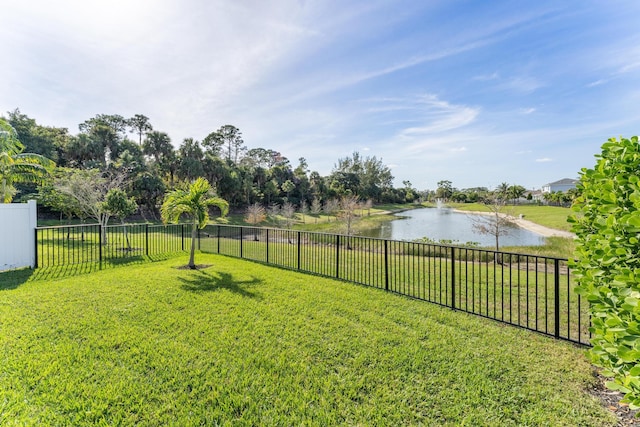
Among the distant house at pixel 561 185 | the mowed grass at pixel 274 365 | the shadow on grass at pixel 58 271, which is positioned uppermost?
the distant house at pixel 561 185

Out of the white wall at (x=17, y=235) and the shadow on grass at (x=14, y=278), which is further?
the white wall at (x=17, y=235)

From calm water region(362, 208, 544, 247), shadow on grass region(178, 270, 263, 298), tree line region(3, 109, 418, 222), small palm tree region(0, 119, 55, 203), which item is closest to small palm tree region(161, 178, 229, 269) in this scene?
shadow on grass region(178, 270, 263, 298)

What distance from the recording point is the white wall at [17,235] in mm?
5754

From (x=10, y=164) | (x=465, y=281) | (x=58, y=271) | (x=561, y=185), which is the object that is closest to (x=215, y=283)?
(x=58, y=271)

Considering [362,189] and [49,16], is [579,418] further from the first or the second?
[362,189]

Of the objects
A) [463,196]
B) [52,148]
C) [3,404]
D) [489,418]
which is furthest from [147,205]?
[463,196]

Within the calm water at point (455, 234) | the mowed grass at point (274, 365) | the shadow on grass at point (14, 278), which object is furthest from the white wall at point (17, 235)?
the calm water at point (455, 234)

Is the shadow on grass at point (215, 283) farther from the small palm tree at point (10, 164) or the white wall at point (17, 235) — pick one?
the small palm tree at point (10, 164)

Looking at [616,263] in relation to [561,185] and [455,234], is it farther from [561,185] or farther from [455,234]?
[561,185]

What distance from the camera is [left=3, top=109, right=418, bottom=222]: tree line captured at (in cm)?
1372

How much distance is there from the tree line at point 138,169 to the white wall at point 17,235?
3.93 m

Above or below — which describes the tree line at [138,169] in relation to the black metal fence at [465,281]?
above

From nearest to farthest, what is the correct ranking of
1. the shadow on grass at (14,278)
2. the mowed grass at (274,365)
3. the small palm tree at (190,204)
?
the mowed grass at (274,365) → the shadow on grass at (14,278) → the small palm tree at (190,204)

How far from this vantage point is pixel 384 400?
2.11 m
